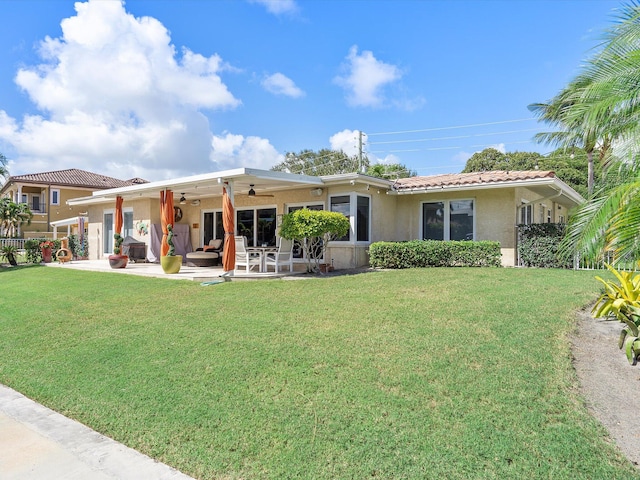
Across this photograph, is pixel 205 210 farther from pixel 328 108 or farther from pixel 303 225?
pixel 328 108

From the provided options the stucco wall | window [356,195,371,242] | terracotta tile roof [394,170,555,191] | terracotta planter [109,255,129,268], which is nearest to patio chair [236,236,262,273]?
window [356,195,371,242]

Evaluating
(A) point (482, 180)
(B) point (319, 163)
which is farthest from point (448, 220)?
(B) point (319, 163)

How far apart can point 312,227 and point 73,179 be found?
41720 mm

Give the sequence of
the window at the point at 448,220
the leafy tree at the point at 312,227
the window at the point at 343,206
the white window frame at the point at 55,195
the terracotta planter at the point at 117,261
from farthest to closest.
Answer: the white window frame at the point at 55,195
the terracotta planter at the point at 117,261
the window at the point at 448,220
the window at the point at 343,206
the leafy tree at the point at 312,227

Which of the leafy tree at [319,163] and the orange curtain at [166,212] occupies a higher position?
the leafy tree at [319,163]

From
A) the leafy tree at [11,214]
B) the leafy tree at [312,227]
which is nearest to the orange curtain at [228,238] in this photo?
the leafy tree at [312,227]

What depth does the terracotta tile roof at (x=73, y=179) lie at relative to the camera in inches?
1608

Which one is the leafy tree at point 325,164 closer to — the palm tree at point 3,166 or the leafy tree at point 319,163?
the leafy tree at point 319,163

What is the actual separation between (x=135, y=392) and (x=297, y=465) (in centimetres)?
Answer: 247

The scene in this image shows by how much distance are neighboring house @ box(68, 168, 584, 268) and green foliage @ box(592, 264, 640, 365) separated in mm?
7906

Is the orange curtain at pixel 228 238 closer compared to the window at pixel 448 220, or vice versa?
the orange curtain at pixel 228 238

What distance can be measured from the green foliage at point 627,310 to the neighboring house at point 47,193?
44780 mm

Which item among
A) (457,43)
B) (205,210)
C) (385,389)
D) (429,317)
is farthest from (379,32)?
(385,389)

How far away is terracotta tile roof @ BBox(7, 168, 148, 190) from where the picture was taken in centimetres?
4085
